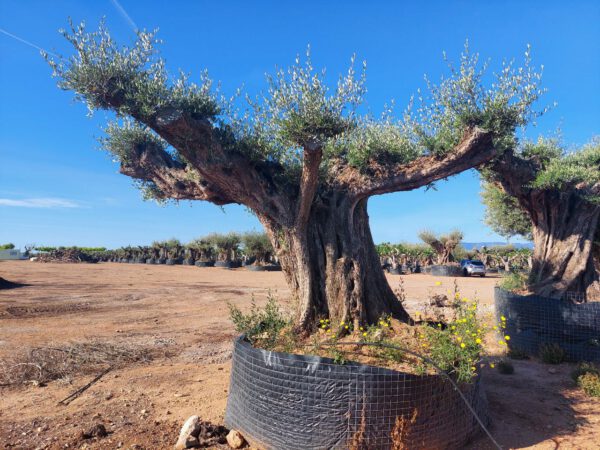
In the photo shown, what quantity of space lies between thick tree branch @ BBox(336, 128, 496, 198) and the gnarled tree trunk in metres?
6.36

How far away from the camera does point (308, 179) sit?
6.02 meters

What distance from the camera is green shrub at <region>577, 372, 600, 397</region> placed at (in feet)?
21.6

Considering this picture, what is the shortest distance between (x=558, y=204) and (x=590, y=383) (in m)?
6.88

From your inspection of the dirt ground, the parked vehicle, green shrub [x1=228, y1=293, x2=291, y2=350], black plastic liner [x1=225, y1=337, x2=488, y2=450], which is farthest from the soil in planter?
the parked vehicle

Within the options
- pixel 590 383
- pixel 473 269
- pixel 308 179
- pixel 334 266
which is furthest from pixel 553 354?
pixel 473 269

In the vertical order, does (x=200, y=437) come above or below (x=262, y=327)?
below

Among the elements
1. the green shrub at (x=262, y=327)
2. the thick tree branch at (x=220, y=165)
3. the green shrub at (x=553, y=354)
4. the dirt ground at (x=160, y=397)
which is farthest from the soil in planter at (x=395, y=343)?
the green shrub at (x=553, y=354)

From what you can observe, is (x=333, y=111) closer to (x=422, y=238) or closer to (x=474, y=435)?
(x=474, y=435)

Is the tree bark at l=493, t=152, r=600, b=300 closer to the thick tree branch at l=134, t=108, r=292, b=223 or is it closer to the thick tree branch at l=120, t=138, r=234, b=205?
the thick tree branch at l=134, t=108, r=292, b=223

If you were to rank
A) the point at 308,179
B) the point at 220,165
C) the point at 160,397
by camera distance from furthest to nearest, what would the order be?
the point at 220,165, the point at 160,397, the point at 308,179

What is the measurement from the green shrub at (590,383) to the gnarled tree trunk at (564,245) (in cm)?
437

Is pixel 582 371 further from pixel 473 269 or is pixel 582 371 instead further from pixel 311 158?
pixel 473 269

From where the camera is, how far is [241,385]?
5121 millimetres

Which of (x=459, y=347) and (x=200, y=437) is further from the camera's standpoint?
(x=459, y=347)
